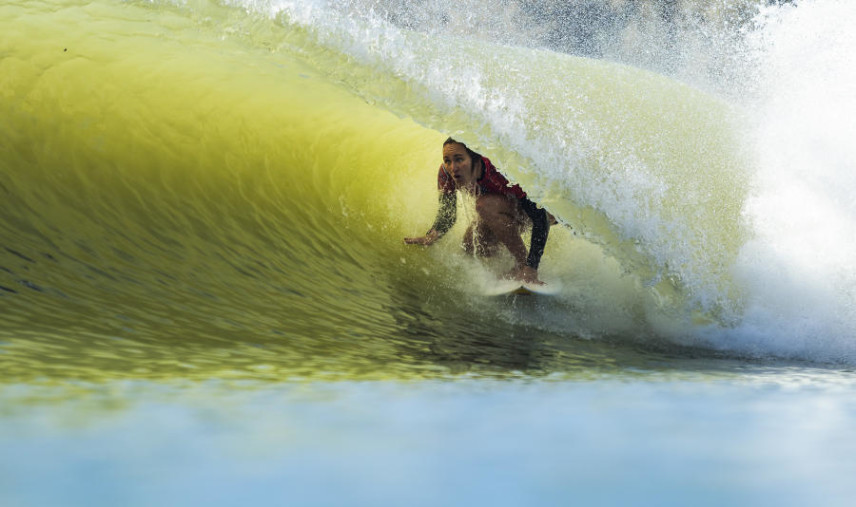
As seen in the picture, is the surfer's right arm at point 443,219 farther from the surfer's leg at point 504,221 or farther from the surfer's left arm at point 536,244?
the surfer's left arm at point 536,244

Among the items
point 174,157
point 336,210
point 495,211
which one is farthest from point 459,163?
point 174,157

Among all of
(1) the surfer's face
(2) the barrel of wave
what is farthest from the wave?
(1) the surfer's face

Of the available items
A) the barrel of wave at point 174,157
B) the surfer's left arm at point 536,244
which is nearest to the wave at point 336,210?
the barrel of wave at point 174,157

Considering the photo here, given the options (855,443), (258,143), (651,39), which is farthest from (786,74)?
(651,39)

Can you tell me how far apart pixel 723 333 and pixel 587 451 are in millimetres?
1207

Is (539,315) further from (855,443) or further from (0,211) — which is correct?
(0,211)

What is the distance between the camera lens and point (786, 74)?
3.06m

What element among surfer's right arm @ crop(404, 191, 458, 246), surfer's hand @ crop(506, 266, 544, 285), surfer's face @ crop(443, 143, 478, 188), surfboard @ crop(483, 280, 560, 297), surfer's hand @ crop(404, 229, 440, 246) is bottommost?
surfboard @ crop(483, 280, 560, 297)

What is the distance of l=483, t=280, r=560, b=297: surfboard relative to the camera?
7.40 ft

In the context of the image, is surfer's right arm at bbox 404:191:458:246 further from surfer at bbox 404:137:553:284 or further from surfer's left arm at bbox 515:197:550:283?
surfer's left arm at bbox 515:197:550:283

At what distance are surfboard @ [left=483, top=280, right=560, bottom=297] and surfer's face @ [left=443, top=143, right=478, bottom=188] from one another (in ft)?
1.13

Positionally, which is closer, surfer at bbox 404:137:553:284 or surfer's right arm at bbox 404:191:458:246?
surfer at bbox 404:137:553:284

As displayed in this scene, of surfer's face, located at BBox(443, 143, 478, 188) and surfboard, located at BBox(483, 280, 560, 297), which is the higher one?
surfer's face, located at BBox(443, 143, 478, 188)

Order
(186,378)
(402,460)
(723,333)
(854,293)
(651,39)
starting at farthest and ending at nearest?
1. (651,39)
2. (854,293)
3. (723,333)
4. (186,378)
5. (402,460)
